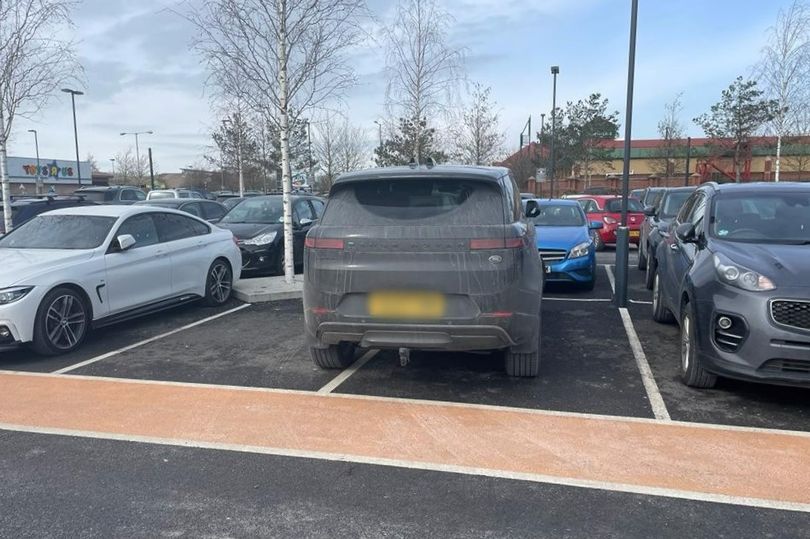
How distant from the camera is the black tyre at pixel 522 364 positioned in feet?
17.6

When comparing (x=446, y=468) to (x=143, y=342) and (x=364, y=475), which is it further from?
(x=143, y=342)

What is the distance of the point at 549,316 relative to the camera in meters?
8.16

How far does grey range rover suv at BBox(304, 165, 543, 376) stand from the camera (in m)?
4.61

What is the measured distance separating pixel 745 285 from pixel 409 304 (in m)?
2.48

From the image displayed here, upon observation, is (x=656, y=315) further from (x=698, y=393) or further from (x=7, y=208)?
(x=7, y=208)

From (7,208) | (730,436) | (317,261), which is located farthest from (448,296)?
(7,208)

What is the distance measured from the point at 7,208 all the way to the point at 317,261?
352 inches

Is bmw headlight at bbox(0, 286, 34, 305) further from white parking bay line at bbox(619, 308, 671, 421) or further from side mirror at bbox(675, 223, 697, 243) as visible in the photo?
side mirror at bbox(675, 223, 697, 243)

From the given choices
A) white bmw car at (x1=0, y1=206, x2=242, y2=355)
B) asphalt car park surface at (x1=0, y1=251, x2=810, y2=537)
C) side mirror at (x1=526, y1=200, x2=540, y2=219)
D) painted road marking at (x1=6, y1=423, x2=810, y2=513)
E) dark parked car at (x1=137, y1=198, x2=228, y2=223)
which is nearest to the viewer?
asphalt car park surface at (x1=0, y1=251, x2=810, y2=537)

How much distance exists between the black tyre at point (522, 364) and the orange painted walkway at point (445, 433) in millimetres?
652

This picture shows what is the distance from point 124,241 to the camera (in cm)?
727

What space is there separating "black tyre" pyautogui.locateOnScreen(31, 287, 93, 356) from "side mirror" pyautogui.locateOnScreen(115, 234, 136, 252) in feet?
2.59

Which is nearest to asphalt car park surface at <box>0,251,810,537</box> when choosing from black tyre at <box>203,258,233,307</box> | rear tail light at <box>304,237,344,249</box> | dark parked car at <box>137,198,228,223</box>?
rear tail light at <box>304,237,344,249</box>

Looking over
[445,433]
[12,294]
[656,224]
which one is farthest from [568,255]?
[12,294]
